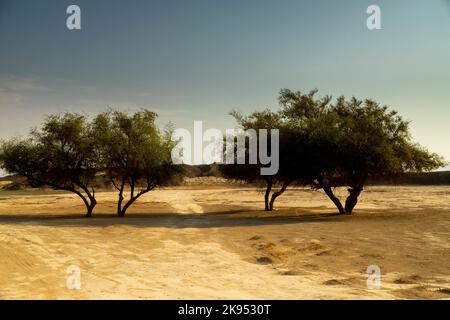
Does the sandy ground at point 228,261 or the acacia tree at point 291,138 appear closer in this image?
the sandy ground at point 228,261

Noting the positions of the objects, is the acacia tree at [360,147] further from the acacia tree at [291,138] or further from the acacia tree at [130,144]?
the acacia tree at [130,144]

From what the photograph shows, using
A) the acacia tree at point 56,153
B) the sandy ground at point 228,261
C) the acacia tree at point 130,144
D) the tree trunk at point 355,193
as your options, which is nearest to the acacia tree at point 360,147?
the tree trunk at point 355,193

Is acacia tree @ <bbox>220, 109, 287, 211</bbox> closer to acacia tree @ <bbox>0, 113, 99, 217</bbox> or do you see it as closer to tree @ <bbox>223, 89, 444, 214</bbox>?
tree @ <bbox>223, 89, 444, 214</bbox>

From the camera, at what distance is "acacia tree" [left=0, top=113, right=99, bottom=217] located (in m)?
36.3

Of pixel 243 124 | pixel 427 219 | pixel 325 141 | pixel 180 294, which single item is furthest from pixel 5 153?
pixel 427 219

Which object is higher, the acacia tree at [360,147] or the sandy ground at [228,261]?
the acacia tree at [360,147]

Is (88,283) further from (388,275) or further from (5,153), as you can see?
(5,153)

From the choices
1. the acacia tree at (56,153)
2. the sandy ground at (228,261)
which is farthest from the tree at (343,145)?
the acacia tree at (56,153)

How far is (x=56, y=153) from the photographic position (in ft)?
120

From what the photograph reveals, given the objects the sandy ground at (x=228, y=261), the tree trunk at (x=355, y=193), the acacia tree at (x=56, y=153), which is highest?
the acacia tree at (x=56, y=153)

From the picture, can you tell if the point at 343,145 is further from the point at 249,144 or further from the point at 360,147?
the point at 249,144

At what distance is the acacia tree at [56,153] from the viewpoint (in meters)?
36.3

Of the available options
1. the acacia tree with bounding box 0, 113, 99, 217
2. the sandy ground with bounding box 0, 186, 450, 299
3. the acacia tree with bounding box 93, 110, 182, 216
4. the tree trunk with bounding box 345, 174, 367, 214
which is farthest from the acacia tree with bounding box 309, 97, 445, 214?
the acacia tree with bounding box 0, 113, 99, 217
